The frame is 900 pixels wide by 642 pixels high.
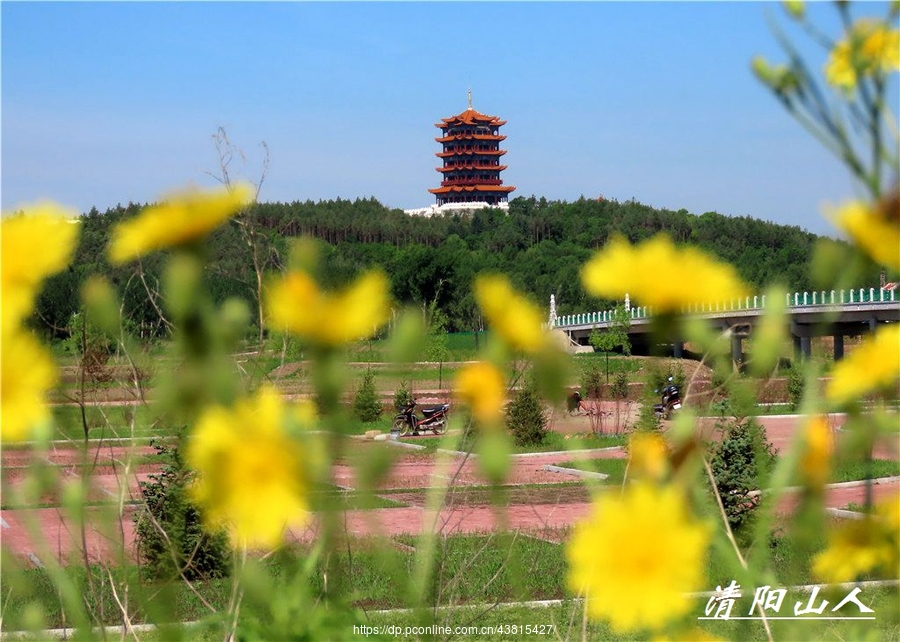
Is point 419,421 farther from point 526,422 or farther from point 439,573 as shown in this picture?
point 439,573

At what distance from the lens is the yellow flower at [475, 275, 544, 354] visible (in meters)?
0.45

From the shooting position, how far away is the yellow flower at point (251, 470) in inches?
13.8

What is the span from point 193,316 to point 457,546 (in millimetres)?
5521

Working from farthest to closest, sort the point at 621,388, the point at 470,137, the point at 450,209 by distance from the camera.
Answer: the point at 470,137
the point at 450,209
the point at 621,388

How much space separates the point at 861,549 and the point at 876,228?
0.57ft

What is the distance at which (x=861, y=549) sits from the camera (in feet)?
1.76

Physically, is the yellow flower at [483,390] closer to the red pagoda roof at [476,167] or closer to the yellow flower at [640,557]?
the yellow flower at [640,557]

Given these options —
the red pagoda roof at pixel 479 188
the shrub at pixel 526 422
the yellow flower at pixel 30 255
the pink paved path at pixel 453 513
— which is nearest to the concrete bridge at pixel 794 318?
the yellow flower at pixel 30 255

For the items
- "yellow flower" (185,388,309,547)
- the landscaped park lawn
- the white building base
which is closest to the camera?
"yellow flower" (185,388,309,547)

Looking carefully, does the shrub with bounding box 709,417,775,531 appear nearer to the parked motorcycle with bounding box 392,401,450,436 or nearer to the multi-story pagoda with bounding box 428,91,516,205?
the parked motorcycle with bounding box 392,401,450,436

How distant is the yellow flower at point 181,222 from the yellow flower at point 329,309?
39mm

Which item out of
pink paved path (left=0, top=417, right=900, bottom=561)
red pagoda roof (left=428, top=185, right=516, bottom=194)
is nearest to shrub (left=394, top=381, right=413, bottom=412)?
pink paved path (left=0, top=417, right=900, bottom=561)

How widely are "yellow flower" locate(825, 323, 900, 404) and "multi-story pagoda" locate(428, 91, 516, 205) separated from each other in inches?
3331

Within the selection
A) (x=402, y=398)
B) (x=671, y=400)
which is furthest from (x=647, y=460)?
(x=402, y=398)
